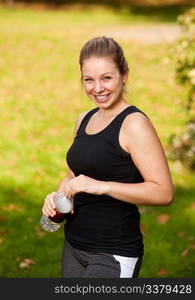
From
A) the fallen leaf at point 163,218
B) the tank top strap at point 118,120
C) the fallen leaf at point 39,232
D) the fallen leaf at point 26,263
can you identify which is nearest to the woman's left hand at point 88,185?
the tank top strap at point 118,120

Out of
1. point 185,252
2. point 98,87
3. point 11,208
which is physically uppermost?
point 98,87

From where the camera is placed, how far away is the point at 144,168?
2.98m

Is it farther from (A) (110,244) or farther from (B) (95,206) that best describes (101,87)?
(A) (110,244)

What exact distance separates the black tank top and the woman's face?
0.11 metres

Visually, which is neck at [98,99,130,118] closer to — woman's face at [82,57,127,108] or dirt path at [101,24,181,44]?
woman's face at [82,57,127,108]

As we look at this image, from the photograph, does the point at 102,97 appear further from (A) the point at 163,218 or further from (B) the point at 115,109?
(A) the point at 163,218

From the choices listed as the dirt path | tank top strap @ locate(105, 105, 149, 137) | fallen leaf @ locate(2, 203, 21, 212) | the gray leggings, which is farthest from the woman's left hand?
the dirt path

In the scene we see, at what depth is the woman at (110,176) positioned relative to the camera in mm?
2980

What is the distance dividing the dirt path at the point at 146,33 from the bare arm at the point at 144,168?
15.7 metres

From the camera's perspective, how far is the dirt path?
18859 mm

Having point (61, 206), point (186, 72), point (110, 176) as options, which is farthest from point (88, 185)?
point (186, 72)

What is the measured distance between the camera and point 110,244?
10.3 ft

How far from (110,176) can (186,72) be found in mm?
5103

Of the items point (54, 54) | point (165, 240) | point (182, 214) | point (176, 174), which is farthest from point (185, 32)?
point (54, 54)
